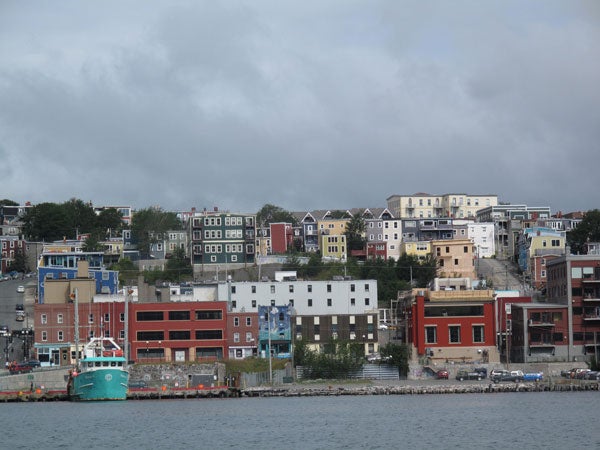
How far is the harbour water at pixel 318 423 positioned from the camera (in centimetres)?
7781

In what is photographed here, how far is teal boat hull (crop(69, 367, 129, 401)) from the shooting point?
350 feet

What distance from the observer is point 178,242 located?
19362cm

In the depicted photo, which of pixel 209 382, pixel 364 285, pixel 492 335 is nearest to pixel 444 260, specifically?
pixel 364 285

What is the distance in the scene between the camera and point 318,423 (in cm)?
8819

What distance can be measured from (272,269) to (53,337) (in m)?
49.1

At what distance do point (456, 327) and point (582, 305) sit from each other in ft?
36.9

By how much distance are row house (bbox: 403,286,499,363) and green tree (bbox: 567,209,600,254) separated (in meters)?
56.9

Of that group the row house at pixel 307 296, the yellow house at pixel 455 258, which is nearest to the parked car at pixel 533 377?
the row house at pixel 307 296

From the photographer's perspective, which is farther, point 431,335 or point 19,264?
point 19,264

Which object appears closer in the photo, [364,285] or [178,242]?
[364,285]

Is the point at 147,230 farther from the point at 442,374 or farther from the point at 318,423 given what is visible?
the point at 318,423

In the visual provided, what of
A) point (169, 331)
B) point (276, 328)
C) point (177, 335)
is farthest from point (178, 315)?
point (276, 328)

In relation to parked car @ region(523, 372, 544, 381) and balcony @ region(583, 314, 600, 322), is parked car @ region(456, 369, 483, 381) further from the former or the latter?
balcony @ region(583, 314, 600, 322)

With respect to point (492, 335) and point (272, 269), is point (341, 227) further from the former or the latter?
point (492, 335)
